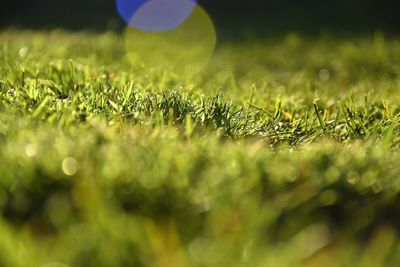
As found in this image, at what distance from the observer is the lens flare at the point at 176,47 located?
202 inches

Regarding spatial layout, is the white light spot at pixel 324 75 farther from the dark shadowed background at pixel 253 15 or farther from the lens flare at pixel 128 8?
the lens flare at pixel 128 8

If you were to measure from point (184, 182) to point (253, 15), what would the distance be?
9.63 meters

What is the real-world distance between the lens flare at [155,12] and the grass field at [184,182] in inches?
256

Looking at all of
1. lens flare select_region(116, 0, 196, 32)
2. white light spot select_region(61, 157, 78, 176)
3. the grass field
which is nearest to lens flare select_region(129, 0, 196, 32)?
lens flare select_region(116, 0, 196, 32)

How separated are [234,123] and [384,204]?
858mm

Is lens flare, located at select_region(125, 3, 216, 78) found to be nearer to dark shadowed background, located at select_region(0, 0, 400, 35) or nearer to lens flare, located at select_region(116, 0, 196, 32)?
lens flare, located at select_region(116, 0, 196, 32)

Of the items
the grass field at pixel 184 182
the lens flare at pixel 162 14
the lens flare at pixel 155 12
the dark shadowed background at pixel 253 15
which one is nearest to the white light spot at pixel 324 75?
the grass field at pixel 184 182

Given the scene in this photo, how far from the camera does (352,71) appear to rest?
5320 millimetres

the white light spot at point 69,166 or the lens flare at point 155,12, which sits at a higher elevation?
the lens flare at point 155,12

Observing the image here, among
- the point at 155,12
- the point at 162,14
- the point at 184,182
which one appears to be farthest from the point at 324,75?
the point at 155,12

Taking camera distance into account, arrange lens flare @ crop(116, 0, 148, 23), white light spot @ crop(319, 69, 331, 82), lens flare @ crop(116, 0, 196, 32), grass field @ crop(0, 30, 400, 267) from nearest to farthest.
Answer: grass field @ crop(0, 30, 400, 267) → white light spot @ crop(319, 69, 331, 82) → lens flare @ crop(116, 0, 196, 32) → lens flare @ crop(116, 0, 148, 23)

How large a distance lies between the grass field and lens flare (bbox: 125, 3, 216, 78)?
62.1 inches

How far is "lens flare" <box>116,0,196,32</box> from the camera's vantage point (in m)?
9.47

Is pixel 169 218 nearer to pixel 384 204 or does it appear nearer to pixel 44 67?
pixel 384 204
